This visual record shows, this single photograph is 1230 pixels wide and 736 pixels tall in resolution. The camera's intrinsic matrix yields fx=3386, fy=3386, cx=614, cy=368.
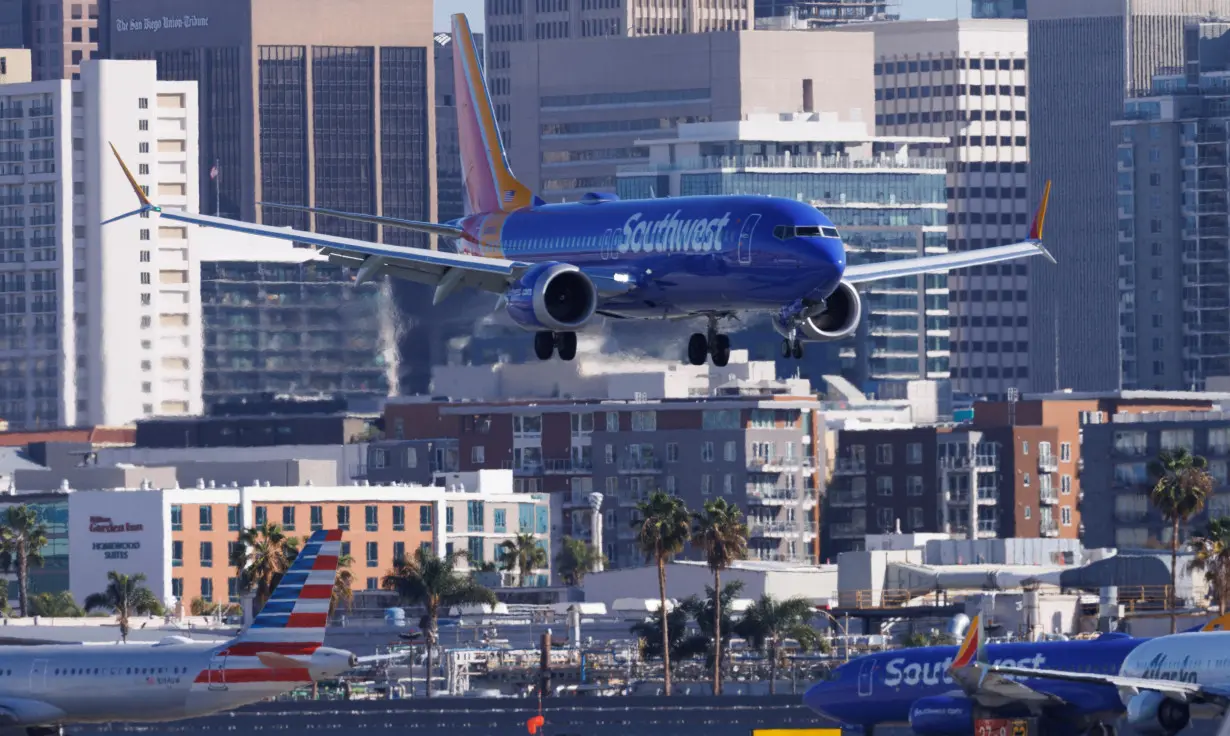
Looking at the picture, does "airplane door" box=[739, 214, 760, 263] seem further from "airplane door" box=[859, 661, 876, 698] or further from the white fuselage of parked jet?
the white fuselage of parked jet

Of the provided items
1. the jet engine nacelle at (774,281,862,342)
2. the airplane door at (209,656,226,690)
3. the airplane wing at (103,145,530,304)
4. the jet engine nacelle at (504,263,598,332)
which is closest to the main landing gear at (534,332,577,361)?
the jet engine nacelle at (504,263,598,332)

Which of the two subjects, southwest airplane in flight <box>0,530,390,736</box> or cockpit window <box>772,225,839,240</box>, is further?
southwest airplane in flight <box>0,530,390,736</box>

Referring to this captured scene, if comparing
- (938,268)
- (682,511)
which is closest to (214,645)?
(938,268)

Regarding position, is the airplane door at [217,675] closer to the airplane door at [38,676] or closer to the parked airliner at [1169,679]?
the airplane door at [38,676]

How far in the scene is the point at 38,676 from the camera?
12938cm

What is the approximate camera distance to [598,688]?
186 meters

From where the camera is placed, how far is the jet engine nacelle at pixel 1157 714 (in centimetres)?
10606

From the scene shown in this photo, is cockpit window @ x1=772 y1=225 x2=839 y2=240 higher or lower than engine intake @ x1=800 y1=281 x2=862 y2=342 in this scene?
higher

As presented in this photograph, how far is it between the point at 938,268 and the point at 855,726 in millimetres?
27290

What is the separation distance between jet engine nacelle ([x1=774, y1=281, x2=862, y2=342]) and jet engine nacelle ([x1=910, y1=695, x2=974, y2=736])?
21.1 meters

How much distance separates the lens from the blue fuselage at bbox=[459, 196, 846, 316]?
9600cm

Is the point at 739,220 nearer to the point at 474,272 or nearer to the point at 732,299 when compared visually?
the point at 732,299

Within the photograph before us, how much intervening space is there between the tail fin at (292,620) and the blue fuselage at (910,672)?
18.6 meters

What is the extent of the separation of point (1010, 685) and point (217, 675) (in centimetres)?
3073
